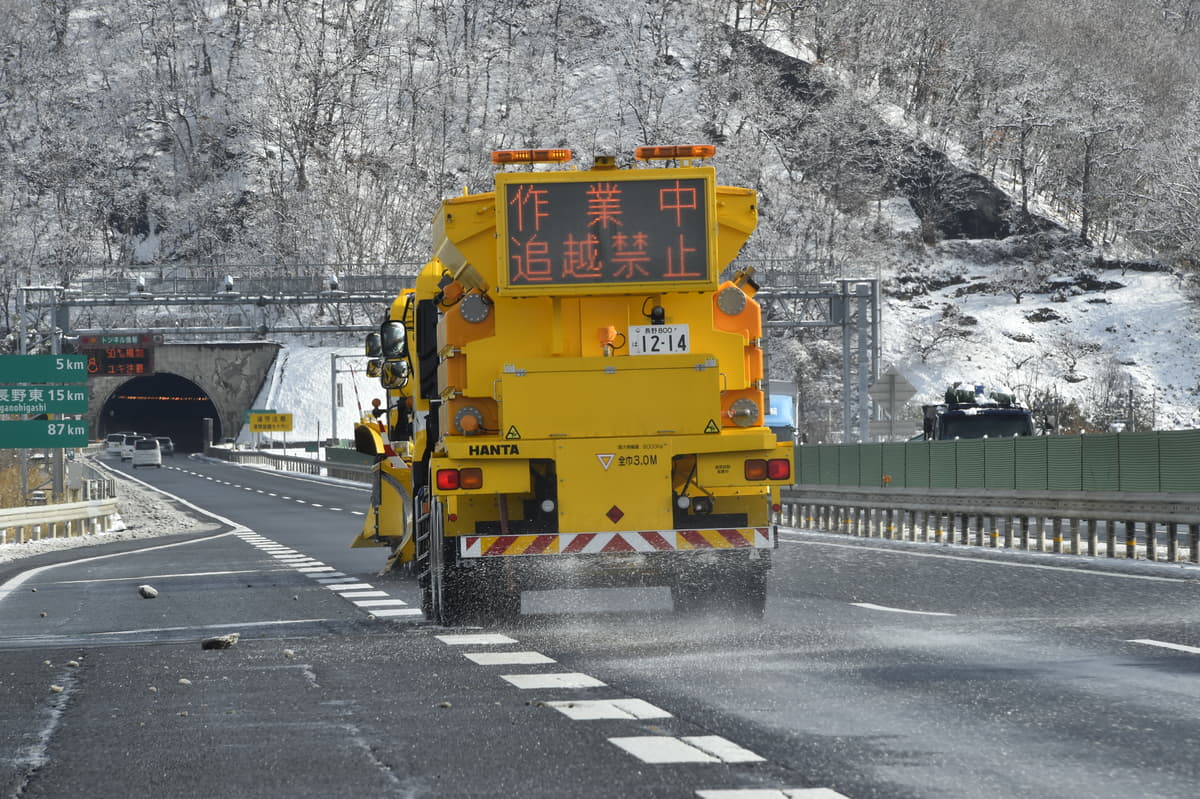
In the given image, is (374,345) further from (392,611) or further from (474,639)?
(474,639)

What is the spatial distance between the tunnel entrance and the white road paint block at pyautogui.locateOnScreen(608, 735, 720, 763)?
115 m

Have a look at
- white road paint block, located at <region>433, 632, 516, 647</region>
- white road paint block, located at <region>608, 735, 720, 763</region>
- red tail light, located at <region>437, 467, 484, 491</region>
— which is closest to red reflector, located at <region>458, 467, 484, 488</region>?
red tail light, located at <region>437, 467, 484, 491</region>

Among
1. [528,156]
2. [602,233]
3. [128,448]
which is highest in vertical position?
[528,156]

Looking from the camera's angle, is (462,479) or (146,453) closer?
(462,479)

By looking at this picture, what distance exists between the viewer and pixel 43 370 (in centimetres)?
3984

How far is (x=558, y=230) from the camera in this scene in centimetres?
1262

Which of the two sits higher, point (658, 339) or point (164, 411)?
point (164, 411)

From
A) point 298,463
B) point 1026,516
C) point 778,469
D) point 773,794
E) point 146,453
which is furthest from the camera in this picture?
point 146,453

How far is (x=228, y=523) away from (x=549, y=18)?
436 ft

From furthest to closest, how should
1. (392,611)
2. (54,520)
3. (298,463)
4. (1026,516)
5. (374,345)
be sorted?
(298,463) < (54,520) < (1026,516) < (374,345) < (392,611)

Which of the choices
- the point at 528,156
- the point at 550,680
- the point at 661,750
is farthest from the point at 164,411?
the point at 661,750

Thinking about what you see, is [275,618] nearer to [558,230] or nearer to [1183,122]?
[558,230]

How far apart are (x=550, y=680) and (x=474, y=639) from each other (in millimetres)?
2531

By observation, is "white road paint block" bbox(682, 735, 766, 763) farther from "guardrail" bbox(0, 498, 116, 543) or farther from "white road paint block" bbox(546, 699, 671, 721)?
"guardrail" bbox(0, 498, 116, 543)
